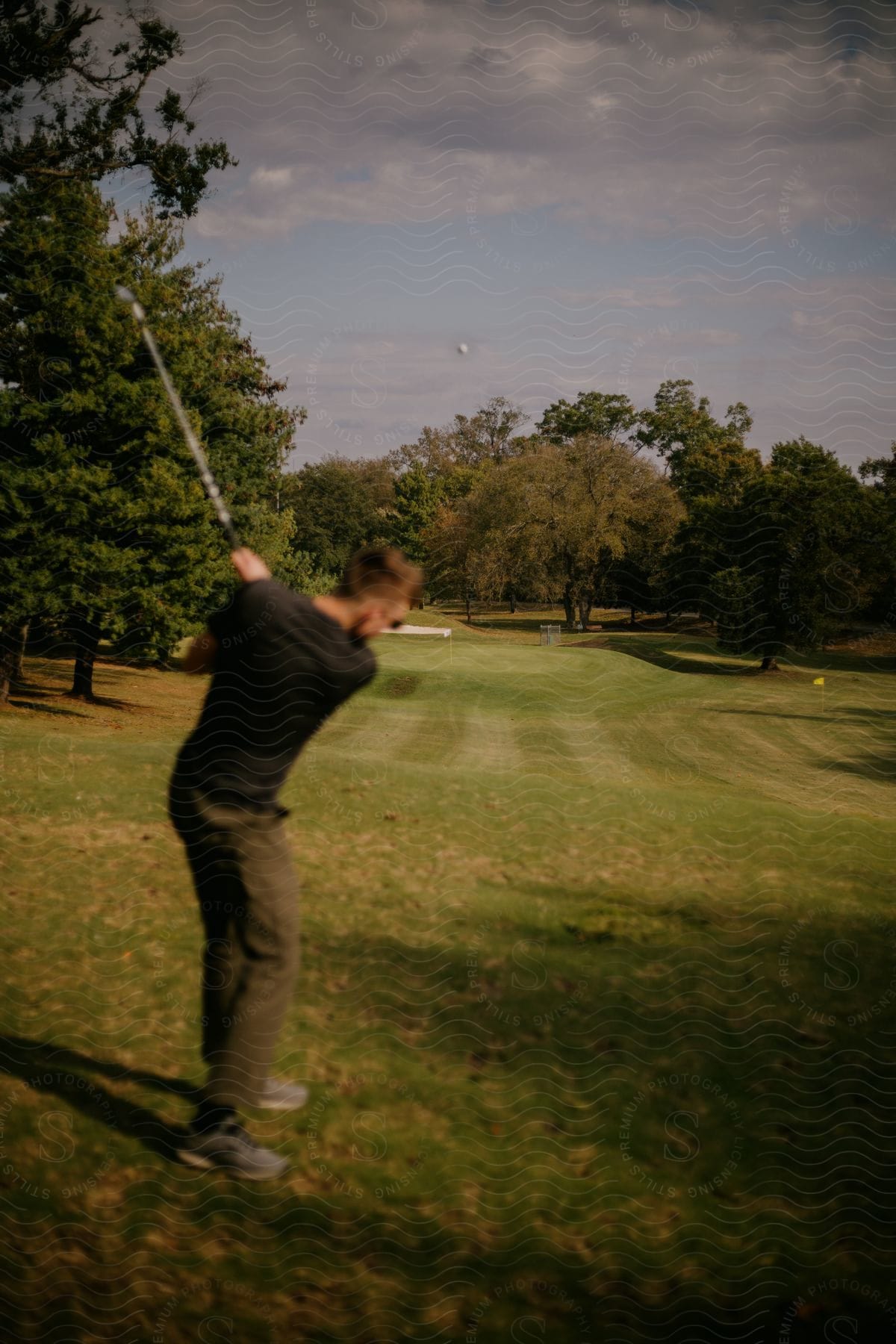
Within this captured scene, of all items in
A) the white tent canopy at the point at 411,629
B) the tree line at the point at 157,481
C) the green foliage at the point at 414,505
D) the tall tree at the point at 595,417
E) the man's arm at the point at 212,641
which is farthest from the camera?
the tall tree at the point at 595,417

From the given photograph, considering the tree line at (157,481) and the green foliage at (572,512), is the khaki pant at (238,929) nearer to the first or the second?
the tree line at (157,481)

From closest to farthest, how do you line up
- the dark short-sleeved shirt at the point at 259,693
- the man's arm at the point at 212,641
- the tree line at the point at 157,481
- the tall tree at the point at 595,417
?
the dark short-sleeved shirt at the point at 259,693 < the man's arm at the point at 212,641 < the tree line at the point at 157,481 < the tall tree at the point at 595,417

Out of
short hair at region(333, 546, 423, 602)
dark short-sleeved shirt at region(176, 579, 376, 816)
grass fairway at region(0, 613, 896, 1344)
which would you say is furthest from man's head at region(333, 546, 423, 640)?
grass fairway at region(0, 613, 896, 1344)

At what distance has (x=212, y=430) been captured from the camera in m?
19.0

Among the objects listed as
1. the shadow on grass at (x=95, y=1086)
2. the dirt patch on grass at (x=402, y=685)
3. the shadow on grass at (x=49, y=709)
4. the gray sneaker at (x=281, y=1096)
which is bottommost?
the shadow on grass at (x=49, y=709)

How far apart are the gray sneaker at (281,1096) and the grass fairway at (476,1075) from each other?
0.08 metres

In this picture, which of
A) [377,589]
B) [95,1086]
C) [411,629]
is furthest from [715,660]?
[95,1086]

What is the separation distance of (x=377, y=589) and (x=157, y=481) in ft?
39.3

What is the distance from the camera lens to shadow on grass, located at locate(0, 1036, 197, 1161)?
340cm

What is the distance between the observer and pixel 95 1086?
370 centimetres

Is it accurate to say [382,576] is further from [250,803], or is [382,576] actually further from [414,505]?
[414,505]

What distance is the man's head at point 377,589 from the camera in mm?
3373

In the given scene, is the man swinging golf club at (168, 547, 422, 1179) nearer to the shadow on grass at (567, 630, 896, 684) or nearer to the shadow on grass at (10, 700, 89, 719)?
the shadow on grass at (10, 700, 89, 719)

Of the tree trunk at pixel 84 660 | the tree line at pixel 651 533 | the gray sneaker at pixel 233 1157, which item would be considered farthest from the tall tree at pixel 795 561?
the gray sneaker at pixel 233 1157
